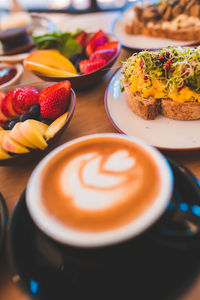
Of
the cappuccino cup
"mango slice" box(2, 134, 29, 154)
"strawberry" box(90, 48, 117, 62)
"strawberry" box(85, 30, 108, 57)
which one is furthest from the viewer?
"strawberry" box(85, 30, 108, 57)

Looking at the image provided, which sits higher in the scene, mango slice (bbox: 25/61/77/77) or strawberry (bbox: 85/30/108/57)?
strawberry (bbox: 85/30/108/57)

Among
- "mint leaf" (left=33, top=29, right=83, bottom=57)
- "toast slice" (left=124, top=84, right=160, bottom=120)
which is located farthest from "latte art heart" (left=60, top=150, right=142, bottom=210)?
"mint leaf" (left=33, top=29, right=83, bottom=57)

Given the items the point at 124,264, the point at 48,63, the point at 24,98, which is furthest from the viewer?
the point at 48,63

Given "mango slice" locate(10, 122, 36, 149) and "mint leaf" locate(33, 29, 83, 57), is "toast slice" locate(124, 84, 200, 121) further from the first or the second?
"mint leaf" locate(33, 29, 83, 57)

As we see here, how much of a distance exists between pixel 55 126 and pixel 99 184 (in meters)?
0.41

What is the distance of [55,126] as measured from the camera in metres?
0.95

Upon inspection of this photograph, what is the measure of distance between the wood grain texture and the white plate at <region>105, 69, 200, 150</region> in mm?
42

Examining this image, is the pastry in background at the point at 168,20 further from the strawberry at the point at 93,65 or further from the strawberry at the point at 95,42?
the strawberry at the point at 93,65

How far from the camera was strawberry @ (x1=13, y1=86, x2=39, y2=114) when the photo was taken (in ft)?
3.57

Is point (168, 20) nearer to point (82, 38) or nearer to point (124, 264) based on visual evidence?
point (82, 38)

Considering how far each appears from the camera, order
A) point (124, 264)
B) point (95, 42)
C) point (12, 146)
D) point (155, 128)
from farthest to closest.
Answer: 1. point (95, 42)
2. point (155, 128)
3. point (12, 146)
4. point (124, 264)

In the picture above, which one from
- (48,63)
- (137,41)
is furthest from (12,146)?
(137,41)

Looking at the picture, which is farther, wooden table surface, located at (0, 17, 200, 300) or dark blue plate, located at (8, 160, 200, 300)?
wooden table surface, located at (0, 17, 200, 300)

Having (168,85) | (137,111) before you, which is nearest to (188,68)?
(168,85)
